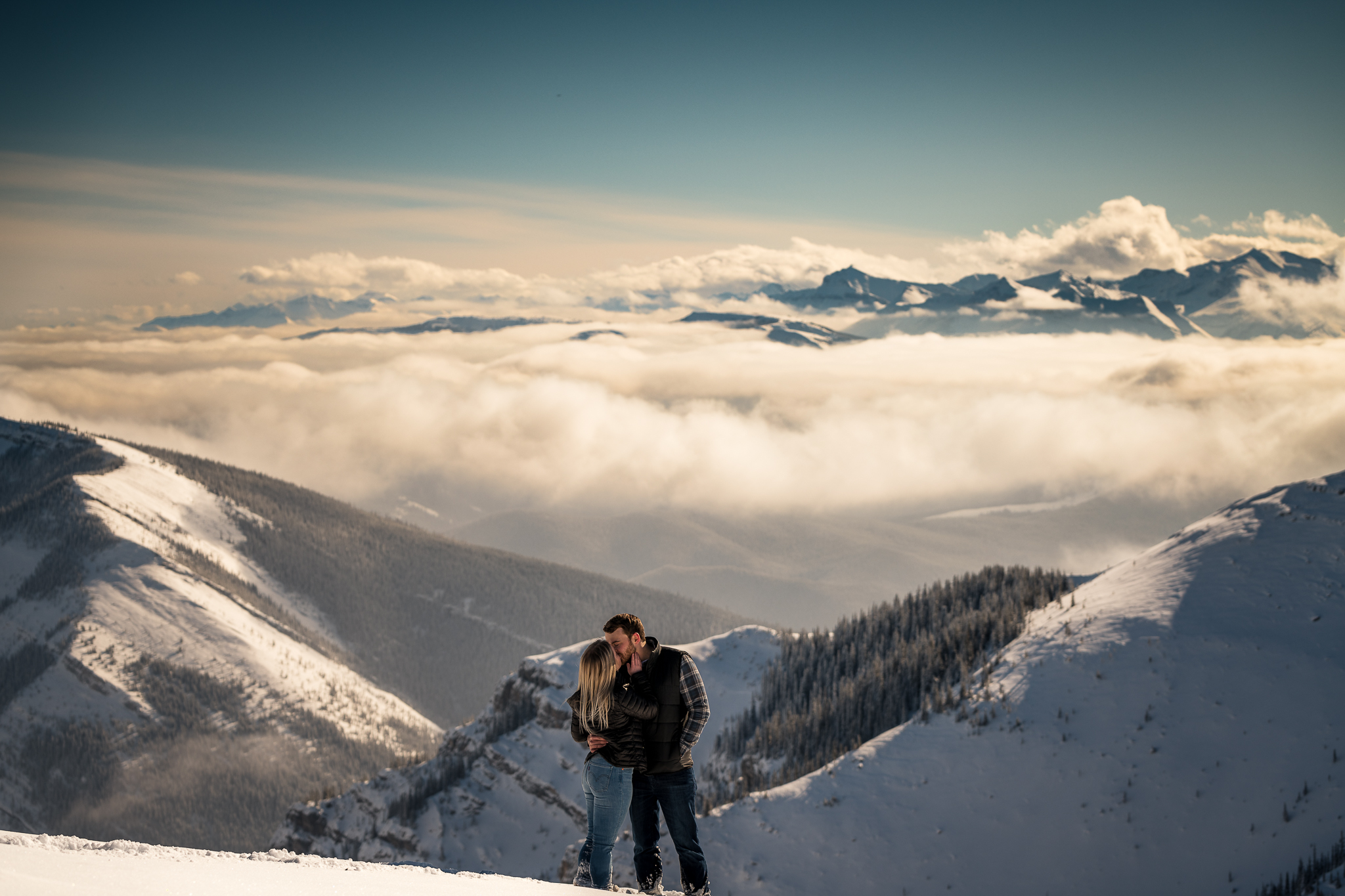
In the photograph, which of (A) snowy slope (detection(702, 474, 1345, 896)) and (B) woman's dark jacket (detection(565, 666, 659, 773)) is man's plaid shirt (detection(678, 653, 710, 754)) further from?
(A) snowy slope (detection(702, 474, 1345, 896))

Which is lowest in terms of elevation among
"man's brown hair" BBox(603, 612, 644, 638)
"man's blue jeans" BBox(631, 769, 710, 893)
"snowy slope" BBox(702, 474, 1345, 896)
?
"snowy slope" BBox(702, 474, 1345, 896)

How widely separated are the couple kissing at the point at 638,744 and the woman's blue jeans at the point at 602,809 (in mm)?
18

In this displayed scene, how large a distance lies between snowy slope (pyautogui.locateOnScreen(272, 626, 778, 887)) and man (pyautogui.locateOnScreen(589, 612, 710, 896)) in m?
95.1

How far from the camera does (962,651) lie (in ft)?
237

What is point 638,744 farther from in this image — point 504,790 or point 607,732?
point 504,790

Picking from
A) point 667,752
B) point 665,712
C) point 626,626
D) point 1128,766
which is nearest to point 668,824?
point 667,752

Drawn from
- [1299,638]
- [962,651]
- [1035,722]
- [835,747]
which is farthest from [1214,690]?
[835,747]

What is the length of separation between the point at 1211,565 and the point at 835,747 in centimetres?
3641

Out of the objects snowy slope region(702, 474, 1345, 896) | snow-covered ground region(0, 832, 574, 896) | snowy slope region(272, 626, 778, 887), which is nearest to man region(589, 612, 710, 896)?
snow-covered ground region(0, 832, 574, 896)

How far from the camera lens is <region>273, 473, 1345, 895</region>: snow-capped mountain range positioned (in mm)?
44875

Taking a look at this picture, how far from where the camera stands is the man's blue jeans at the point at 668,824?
16516mm

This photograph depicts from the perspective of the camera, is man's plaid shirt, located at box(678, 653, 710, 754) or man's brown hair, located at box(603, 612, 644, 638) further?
man's plaid shirt, located at box(678, 653, 710, 754)

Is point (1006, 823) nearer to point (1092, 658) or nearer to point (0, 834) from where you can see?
point (1092, 658)

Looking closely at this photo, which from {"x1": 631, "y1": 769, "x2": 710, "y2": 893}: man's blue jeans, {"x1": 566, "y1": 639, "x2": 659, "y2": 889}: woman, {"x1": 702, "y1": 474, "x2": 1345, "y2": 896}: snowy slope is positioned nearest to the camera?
{"x1": 566, "y1": 639, "x2": 659, "y2": 889}: woman
